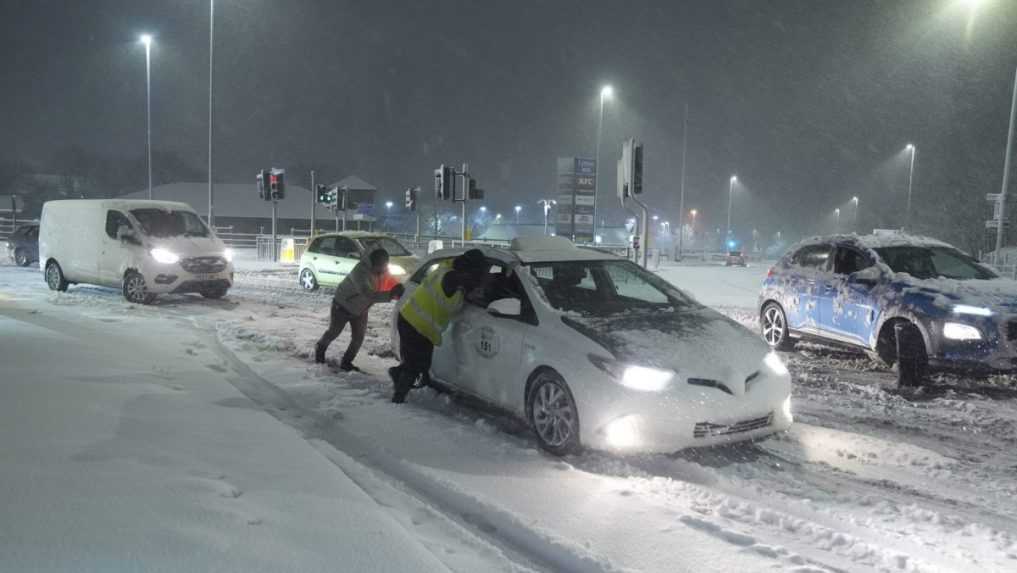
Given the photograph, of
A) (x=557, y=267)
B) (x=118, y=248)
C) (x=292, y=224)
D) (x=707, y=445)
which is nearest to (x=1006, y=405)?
(x=707, y=445)

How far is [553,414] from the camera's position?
219 inches

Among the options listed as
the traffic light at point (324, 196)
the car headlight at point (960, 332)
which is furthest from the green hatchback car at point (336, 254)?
the traffic light at point (324, 196)

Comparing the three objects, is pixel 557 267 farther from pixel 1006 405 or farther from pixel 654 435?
pixel 1006 405

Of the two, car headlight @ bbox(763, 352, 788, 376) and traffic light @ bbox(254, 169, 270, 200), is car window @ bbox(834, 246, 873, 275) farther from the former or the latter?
traffic light @ bbox(254, 169, 270, 200)

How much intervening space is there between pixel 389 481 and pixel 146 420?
2.04 m

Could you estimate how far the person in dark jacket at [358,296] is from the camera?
27.3 feet

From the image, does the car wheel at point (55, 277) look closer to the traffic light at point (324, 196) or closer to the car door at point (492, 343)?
the car door at point (492, 343)

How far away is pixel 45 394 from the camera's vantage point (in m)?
5.88

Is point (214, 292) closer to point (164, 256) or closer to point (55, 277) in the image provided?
point (164, 256)

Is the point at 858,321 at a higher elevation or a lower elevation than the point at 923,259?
lower

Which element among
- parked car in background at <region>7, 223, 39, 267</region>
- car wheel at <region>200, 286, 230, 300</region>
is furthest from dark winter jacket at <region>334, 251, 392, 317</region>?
parked car in background at <region>7, 223, 39, 267</region>

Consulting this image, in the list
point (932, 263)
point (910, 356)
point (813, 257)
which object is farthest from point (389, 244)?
point (910, 356)

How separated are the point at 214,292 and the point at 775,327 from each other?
11113 mm

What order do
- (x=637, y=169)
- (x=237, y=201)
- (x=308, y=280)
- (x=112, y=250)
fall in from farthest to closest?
(x=237, y=201), (x=308, y=280), (x=112, y=250), (x=637, y=169)
